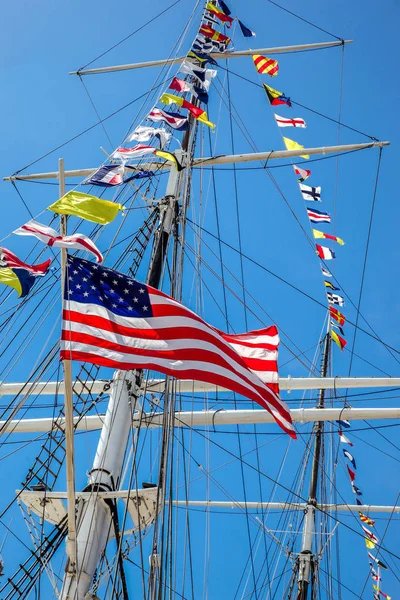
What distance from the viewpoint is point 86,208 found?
952cm

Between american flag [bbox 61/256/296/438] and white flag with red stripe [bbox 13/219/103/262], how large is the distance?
0.41 metres

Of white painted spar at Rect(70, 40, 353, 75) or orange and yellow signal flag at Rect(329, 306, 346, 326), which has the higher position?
white painted spar at Rect(70, 40, 353, 75)

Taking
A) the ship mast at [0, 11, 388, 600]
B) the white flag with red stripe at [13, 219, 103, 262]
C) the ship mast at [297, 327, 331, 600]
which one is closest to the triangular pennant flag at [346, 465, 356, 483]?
the ship mast at [297, 327, 331, 600]

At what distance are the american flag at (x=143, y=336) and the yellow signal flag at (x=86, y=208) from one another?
691 millimetres

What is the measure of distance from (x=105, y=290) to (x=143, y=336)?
74 centimetres

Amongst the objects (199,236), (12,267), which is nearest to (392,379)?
(199,236)

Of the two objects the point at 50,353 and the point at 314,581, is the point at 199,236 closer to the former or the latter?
the point at 50,353

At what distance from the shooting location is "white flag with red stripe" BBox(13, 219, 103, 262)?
30.0ft

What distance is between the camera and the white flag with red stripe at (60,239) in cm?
913

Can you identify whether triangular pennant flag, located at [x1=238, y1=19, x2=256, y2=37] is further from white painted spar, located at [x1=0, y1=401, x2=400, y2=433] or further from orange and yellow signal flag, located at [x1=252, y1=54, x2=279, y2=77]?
white painted spar, located at [x1=0, y1=401, x2=400, y2=433]

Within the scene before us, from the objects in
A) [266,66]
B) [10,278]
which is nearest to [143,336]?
[10,278]

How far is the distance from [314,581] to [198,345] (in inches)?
637

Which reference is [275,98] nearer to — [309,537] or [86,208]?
[86,208]

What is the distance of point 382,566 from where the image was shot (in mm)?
22828
